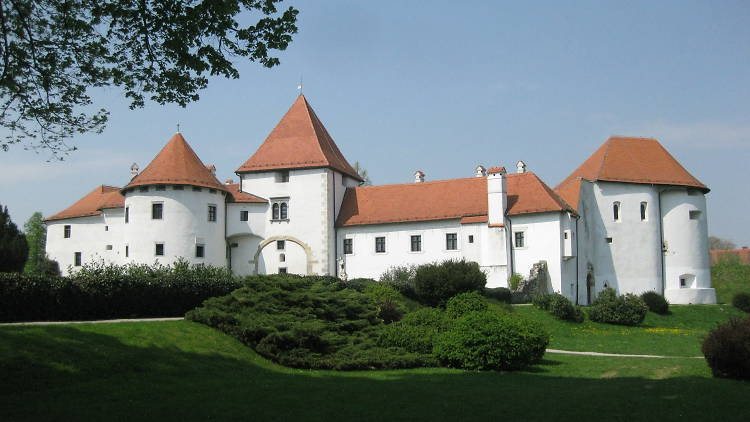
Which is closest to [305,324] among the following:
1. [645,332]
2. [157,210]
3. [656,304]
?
[645,332]

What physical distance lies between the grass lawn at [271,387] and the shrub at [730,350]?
0.58 metres

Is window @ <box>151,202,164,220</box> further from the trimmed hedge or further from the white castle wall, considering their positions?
the trimmed hedge

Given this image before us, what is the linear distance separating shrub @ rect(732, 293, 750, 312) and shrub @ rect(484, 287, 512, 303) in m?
15.5

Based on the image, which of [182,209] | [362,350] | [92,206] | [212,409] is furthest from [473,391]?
[92,206]

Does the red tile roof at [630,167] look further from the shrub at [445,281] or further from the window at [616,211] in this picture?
the shrub at [445,281]

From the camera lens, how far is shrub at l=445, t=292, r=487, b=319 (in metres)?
23.4

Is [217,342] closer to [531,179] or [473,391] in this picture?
[473,391]

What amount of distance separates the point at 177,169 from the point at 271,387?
1111 inches

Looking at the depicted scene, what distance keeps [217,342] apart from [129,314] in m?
6.39

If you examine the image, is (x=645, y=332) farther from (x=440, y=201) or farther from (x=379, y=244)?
(x=379, y=244)

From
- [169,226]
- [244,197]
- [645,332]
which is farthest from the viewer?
[244,197]

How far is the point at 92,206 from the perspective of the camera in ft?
153

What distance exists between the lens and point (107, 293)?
2345 cm

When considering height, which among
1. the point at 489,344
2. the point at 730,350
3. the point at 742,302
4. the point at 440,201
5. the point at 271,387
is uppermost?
the point at 440,201
